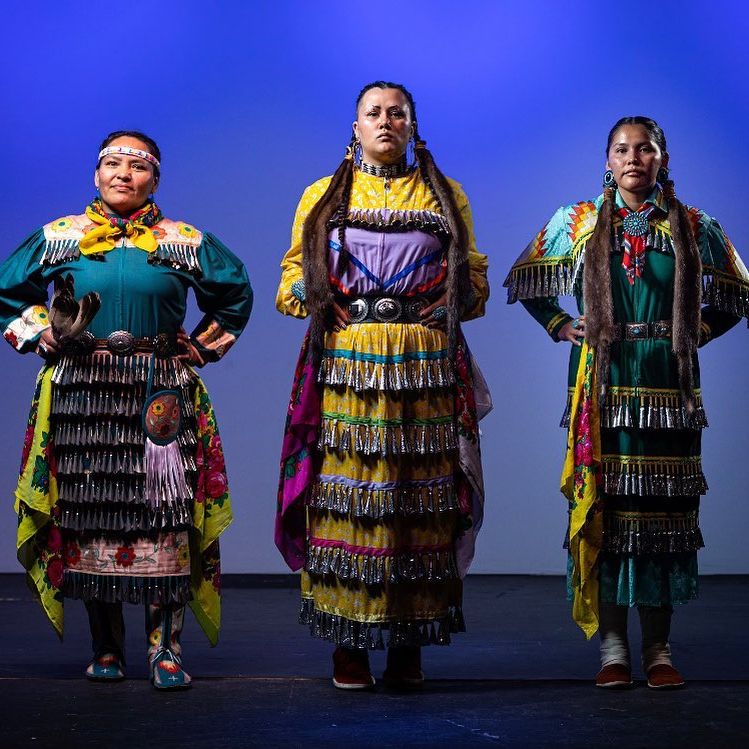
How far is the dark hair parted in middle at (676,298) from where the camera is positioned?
3.73 metres

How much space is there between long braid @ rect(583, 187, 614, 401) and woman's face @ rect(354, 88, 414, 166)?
0.58 m

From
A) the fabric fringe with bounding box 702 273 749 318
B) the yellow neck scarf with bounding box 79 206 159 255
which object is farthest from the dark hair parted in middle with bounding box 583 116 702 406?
the yellow neck scarf with bounding box 79 206 159 255

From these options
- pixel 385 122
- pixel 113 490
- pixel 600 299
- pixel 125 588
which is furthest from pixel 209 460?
pixel 600 299

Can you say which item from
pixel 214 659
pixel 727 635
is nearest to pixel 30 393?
pixel 214 659

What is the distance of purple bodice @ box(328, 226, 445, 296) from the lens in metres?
3.72

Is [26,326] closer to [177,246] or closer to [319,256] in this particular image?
[177,246]

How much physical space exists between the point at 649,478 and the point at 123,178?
1.60 m

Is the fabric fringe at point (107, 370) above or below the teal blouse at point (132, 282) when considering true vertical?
below

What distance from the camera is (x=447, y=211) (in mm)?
3783

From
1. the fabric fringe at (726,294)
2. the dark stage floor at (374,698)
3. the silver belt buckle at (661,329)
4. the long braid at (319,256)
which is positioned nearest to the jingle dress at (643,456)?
the silver belt buckle at (661,329)

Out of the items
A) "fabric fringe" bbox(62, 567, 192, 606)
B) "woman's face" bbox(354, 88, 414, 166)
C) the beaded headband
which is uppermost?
"woman's face" bbox(354, 88, 414, 166)

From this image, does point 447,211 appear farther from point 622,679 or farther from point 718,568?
point 718,568

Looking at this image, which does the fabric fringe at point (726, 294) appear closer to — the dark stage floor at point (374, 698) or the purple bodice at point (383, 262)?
the purple bodice at point (383, 262)

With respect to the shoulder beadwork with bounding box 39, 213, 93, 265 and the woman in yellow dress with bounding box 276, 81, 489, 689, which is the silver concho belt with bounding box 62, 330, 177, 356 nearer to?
the shoulder beadwork with bounding box 39, 213, 93, 265
